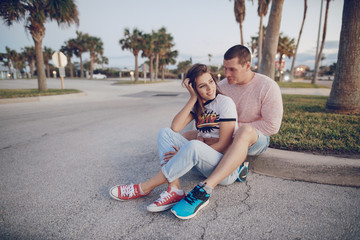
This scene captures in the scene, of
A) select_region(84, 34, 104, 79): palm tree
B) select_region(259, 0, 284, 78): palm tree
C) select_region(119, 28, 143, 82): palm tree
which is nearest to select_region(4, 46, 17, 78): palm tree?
select_region(84, 34, 104, 79): palm tree

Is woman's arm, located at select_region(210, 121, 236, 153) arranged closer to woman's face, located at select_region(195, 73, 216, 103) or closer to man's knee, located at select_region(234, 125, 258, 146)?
man's knee, located at select_region(234, 125, 258, 146)

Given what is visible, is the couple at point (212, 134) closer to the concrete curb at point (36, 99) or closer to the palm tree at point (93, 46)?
the concrete curb at point (36, 99)

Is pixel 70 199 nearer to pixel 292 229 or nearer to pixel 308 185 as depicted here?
pixel 292 229

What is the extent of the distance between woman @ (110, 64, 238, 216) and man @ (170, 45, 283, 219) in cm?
16

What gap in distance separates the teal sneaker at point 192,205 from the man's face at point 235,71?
1.54m

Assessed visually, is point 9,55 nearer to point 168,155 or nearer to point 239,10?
point 239,10

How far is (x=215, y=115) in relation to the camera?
2299mm

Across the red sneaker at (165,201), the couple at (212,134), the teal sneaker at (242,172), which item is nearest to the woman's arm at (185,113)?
the couple at (212,134)

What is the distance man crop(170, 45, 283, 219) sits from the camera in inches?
80.4

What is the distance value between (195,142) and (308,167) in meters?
1.54

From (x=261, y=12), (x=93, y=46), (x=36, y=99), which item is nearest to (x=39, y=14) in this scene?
(x=36, y=99)

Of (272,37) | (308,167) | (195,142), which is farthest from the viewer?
(272,37)

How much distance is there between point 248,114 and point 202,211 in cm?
140

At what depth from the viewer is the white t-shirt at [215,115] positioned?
7.14 feet
